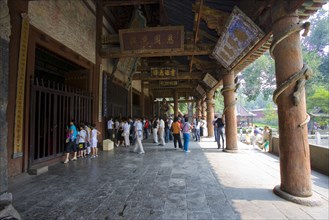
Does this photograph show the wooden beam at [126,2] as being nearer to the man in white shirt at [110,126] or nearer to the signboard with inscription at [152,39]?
the signboard with inscription at [152,39]

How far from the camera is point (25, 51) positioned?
175 inches

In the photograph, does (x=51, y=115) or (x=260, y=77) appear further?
(x=260, y=77)

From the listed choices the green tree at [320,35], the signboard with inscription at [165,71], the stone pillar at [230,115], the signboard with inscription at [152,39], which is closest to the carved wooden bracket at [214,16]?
the signboard with inscription at [152,39]

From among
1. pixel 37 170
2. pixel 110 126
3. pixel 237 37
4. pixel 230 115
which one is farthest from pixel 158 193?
pixel 110 126

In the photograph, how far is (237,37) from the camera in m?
5.00

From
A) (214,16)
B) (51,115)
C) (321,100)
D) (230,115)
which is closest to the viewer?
(214,16)

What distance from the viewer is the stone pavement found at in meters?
2.73

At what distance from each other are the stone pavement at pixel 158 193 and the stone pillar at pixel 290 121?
12.6 inches

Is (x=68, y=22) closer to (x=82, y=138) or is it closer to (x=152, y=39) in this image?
(x=152, y=39)

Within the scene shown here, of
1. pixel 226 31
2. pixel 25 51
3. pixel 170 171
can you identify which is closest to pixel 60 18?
pixel 25 51

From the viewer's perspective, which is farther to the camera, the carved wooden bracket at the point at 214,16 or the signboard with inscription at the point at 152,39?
the signboard with inscription at the point at 152,39

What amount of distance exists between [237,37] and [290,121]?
8.84 feet

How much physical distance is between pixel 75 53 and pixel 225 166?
225 inches

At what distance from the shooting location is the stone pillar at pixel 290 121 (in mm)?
3092
